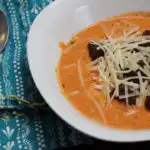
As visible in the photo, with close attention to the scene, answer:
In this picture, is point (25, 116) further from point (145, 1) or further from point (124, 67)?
point (145, 1)

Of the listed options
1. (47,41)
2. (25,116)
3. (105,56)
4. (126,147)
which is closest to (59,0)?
(47,41)

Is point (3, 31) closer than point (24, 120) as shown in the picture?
No

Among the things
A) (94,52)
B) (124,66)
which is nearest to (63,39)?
(94,52)

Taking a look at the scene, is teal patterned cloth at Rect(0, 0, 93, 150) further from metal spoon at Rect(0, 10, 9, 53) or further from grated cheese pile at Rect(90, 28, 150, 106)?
grated cheese pile at Rect(90, 28, 150, 106)

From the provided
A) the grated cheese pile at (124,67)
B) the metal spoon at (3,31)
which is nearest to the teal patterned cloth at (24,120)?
the metal spoon at (3,31)

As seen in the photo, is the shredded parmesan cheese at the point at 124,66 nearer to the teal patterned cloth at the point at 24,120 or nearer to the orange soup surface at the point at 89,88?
the orange soup surface at the point at 89,88

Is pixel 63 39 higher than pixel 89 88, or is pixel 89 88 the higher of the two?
pixel 63 39

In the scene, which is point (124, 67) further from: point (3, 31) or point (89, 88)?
point (3, 31)
